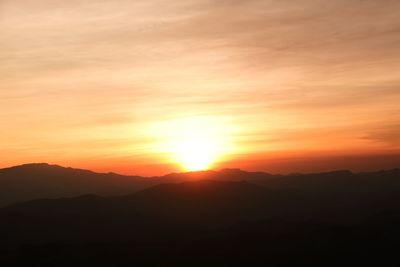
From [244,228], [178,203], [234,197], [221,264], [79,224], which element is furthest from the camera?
[234,197]

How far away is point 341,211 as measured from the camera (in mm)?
194125

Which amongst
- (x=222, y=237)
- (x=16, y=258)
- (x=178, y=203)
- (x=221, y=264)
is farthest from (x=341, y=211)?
(x=16, y=258)

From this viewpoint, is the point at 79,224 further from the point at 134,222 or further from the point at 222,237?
the point at 222,237

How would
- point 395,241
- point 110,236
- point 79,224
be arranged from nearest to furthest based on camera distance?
point 395,241 < point 110,236 < point 79,224

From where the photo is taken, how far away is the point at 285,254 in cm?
8881

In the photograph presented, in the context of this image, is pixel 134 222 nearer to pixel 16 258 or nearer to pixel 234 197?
pixel 234 197

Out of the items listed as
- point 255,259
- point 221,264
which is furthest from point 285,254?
point 221,264

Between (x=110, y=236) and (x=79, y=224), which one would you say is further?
(x=79, y=224)

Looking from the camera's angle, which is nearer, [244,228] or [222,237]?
[222,237]

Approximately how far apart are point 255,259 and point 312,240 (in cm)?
1473

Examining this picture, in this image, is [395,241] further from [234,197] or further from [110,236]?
[234,197]

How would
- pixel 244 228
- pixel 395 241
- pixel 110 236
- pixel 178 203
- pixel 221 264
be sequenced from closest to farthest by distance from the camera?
pixel 221 264 < pixel 395 241 < pixel 244 228 < pixel 110 236 < pixel 178 203

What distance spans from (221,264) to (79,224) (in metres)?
80.6

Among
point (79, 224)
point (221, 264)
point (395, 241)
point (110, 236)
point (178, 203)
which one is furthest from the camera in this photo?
point (178, 203)
